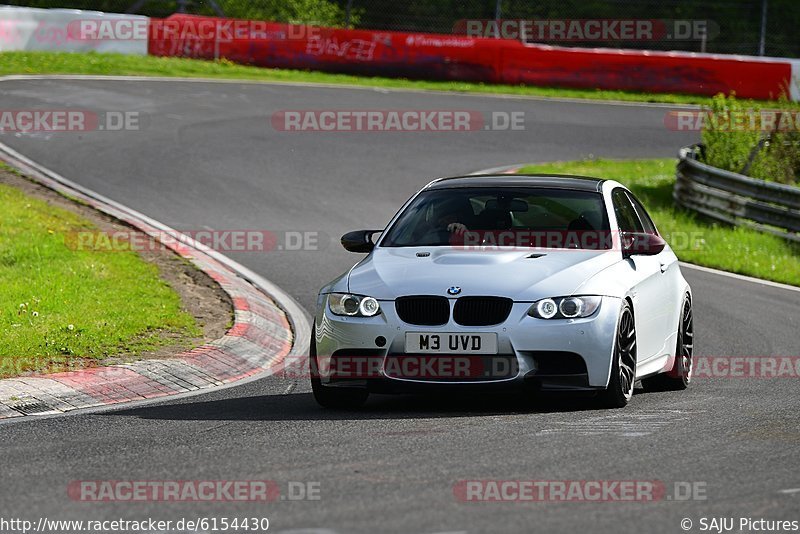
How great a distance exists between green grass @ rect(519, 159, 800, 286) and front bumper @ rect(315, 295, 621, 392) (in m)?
9.30

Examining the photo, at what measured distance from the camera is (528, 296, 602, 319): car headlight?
827cm

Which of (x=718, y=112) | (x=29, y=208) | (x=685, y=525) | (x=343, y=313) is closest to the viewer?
(x=685, y=525)

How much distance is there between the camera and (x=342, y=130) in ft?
85.7

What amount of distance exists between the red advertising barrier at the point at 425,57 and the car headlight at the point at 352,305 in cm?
2582

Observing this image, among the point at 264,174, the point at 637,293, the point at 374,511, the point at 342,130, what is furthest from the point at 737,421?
the point at 342,130

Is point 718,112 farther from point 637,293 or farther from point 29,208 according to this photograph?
point 637,293

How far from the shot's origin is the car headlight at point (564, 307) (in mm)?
8273

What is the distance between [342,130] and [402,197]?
6.15m

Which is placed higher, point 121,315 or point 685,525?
point 685,525
